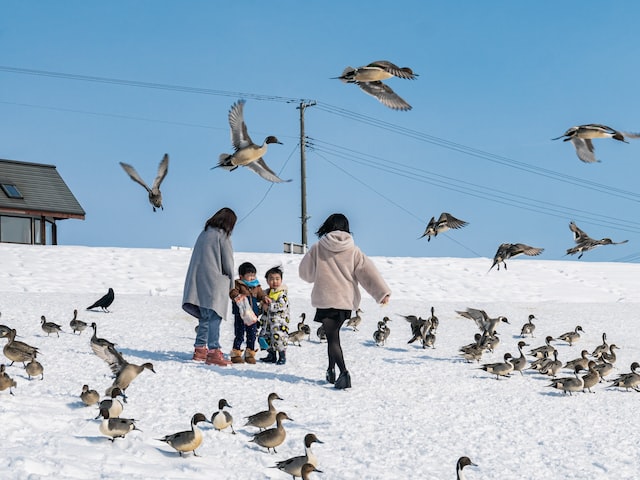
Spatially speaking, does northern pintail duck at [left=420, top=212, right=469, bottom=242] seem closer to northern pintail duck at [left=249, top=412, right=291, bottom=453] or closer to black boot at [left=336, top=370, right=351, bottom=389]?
black boot at [left=336, top=370, right=351, bottom=389]

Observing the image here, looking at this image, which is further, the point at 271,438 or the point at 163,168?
the point at 163,168

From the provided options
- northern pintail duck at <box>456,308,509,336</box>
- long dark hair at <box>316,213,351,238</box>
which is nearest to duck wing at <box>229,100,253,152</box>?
long dark hair at <box>316,213,351,238</box>

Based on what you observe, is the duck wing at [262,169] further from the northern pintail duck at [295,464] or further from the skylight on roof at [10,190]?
the skylight on roof at [10,190]

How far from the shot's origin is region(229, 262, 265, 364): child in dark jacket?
11.0 metres

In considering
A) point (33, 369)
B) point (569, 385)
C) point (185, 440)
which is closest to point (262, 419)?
point (185, 440)

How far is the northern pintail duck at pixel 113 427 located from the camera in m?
6.75

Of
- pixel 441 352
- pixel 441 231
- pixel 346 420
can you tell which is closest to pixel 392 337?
pixel 441 352

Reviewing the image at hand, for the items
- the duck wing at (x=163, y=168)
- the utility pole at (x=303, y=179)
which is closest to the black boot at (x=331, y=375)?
the duck wing at (x=163, y=168)

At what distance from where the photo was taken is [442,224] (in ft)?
56.0

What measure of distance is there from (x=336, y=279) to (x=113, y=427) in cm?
392

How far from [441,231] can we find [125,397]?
33.4 feet

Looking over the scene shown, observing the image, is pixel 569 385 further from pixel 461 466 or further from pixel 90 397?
pixel 90 397

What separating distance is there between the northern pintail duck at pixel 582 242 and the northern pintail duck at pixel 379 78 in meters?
8.24

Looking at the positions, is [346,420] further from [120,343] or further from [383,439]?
[120,343]
